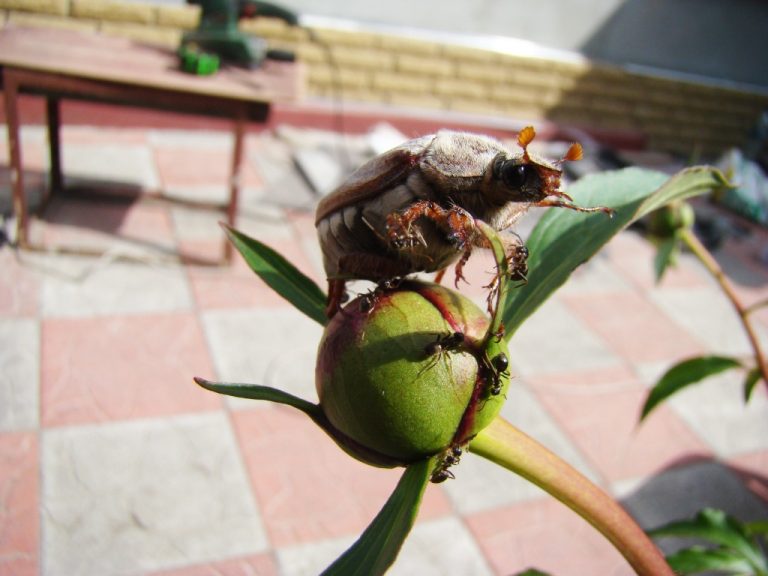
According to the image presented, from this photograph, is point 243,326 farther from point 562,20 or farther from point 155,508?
point 562,20

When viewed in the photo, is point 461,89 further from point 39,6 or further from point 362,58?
point 39,6

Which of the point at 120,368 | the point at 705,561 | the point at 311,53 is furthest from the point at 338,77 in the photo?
the point at 705,561

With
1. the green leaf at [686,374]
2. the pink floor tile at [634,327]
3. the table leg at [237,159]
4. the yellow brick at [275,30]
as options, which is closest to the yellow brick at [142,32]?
the yellow brick at [275,30]

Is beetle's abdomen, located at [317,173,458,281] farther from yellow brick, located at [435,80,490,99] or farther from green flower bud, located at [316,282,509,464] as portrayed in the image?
yellow brick, located at [435,80,490,99]

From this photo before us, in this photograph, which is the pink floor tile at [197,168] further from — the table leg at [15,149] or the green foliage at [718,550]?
the green foliage at [718,550]

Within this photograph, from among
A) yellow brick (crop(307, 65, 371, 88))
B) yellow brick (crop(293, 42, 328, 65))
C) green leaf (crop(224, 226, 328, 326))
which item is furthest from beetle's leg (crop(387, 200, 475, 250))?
yellow brick (crop(307, 65, 371, 88))
